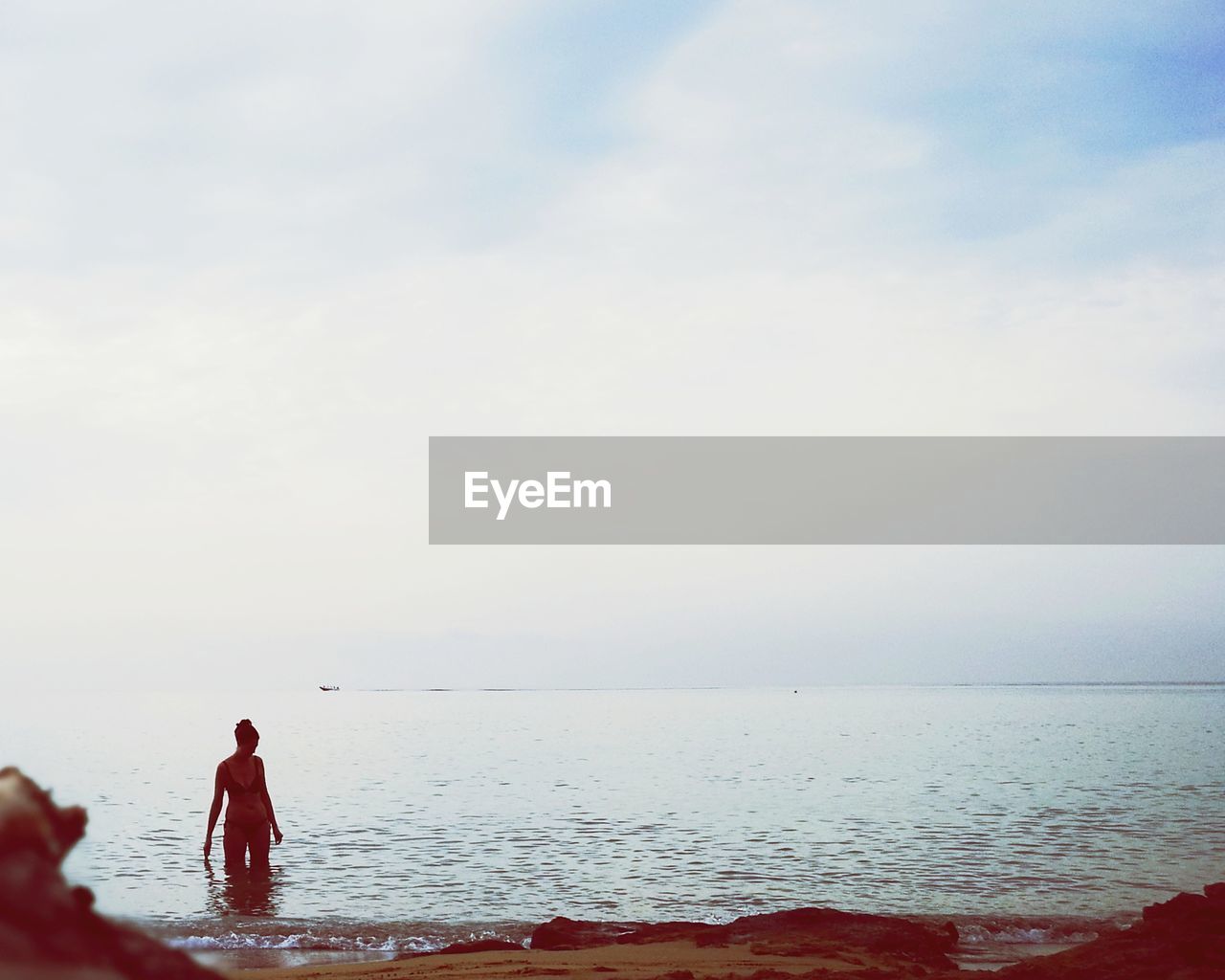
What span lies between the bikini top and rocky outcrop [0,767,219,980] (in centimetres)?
1255

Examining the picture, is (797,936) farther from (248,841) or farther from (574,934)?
(248,841)

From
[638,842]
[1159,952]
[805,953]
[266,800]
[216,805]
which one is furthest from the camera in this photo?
[638,842]

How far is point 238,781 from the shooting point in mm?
13781

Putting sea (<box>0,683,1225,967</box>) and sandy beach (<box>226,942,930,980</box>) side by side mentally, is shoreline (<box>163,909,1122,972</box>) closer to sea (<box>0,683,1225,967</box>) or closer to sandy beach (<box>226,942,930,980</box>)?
sea (<box>0,683,1225,967</box>)

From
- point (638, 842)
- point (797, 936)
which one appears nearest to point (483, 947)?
point (797, 936)

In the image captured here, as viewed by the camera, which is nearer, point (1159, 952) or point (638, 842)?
point (1159, 952)

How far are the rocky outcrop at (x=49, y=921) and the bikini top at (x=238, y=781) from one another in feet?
41.2

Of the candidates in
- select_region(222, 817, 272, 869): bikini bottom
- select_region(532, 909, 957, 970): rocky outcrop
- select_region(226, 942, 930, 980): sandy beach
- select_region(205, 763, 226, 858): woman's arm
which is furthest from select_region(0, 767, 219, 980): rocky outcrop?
select_region(222, 817, 272, 869): bikini bottom

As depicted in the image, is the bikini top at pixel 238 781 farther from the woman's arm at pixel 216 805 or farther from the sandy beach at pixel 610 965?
the sandy beach at pixel 610 965

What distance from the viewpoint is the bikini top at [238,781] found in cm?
1375

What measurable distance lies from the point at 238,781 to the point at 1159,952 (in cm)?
1064

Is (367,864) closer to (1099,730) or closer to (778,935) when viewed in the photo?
(778,935)

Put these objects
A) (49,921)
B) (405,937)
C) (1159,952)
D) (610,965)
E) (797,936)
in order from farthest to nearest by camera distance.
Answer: (405,937), (797,936), (610,965), (1159,952), (49,921)

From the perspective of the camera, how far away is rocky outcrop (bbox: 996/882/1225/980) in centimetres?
757
